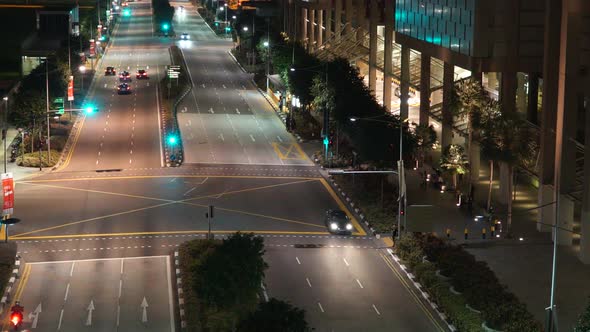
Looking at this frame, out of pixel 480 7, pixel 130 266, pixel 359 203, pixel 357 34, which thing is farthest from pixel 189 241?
pixel 357 34

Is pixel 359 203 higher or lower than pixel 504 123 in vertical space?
lower

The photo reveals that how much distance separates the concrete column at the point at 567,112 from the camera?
68000 millimetres

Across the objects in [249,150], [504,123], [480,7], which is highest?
[480,7]

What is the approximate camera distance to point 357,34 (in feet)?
451

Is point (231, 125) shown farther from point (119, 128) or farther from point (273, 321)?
point (273, 321)

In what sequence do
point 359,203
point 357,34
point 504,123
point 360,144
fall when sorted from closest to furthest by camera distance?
point 504,123
point 359,203
point 360,144
point 357,34

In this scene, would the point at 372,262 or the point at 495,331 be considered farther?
the point at 372,262

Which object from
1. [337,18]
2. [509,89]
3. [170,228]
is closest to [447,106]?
[509,89]

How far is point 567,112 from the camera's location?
225 ft

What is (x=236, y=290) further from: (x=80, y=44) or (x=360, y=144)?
(x=80, y=44)

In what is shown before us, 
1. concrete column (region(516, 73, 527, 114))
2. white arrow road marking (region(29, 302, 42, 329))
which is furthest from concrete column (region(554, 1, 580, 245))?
white arrow road marking (region(29, 302, 42, 329))

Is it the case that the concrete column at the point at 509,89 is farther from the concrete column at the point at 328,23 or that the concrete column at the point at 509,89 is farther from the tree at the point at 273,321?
the concrete column at the point at 328,23

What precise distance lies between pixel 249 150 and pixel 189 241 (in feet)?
120

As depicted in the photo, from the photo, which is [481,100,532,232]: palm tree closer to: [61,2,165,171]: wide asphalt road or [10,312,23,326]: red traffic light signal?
[10,312,23,326]: red traffic light signal
